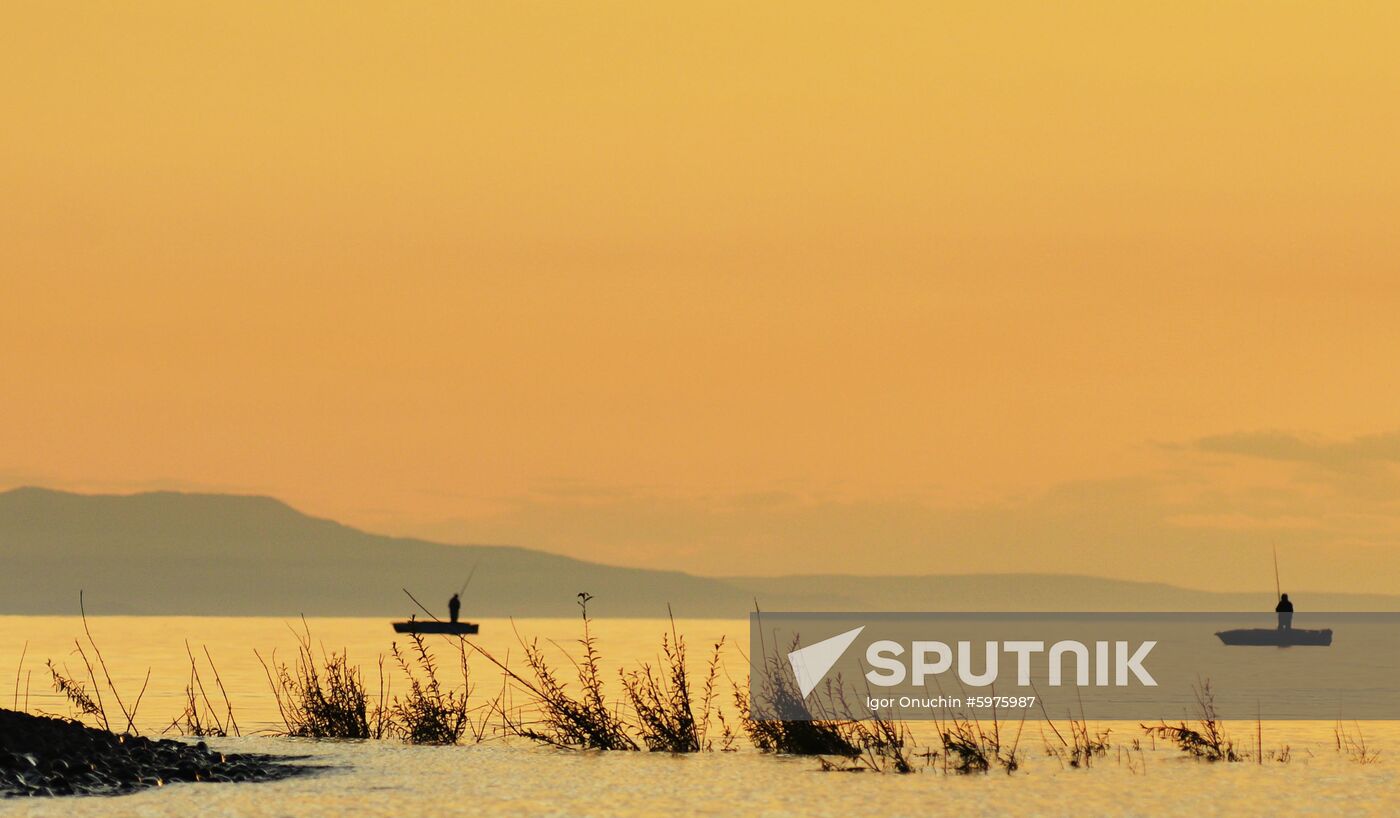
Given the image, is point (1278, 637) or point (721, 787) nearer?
point (721, 787)

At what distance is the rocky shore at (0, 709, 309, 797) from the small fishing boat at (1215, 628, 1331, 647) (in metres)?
87.3

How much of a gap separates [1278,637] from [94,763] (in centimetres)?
9224

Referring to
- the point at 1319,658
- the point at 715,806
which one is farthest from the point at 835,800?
the point at 1319,658

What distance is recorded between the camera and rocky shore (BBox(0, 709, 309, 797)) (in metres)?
22.1

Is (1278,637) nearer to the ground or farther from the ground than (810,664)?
farther from the ground

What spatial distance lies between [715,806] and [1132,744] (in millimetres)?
11579

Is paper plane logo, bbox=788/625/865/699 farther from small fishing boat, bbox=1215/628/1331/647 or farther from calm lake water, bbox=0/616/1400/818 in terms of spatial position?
small fishing boat, bbox=1215/628/1331/647


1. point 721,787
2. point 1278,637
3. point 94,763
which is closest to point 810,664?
point 721,787

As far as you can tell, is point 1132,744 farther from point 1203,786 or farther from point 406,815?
point 406,815

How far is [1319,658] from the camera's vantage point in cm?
10306

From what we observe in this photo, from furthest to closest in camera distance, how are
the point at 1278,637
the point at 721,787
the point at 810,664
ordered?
the point at 1278,637, the point at 810,664, the point at 721,787

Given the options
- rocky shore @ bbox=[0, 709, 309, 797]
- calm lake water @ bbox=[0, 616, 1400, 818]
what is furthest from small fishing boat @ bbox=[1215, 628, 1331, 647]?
rocky shore @ bbox=[0, 709, 309, 797]

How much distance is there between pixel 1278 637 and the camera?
4131 inches

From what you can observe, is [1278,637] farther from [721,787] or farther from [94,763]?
[94,763]
